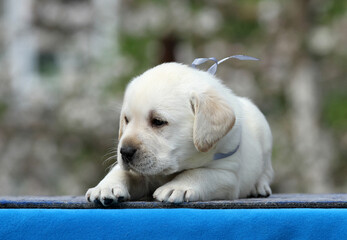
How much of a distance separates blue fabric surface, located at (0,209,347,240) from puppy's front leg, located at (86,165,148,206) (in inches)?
7.0

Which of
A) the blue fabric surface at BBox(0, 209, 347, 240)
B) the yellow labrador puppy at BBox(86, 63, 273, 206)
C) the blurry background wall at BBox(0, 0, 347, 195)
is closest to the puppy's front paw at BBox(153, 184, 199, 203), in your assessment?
the yellow labrador puppy at BBox(86, 63, 273, 206)

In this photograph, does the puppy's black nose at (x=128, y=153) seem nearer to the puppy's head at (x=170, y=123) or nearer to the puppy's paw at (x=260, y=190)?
the puppy's head at (x=170, y=123)

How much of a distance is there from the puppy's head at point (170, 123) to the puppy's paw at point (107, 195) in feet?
0.71

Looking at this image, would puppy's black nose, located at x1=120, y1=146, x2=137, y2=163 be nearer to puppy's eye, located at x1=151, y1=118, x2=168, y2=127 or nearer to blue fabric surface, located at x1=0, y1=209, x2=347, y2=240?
puppy's eye, located at x1=151, y1=118, x2=168, y2=127

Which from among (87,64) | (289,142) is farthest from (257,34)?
(87,64)

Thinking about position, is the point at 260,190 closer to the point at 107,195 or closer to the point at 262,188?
the point at 262,188

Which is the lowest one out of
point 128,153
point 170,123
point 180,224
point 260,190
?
point 260,190

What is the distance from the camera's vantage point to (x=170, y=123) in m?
3.29

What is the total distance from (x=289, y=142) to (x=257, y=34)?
189 centimetres

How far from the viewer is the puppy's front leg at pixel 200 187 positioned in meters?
3.02

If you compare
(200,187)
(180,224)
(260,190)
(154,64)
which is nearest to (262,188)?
(260,190)

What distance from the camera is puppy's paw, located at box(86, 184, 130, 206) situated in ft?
9.66

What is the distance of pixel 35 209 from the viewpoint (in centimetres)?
284

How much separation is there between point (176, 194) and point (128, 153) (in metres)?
0.38
